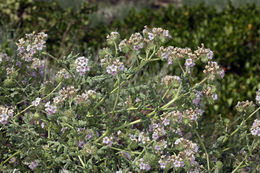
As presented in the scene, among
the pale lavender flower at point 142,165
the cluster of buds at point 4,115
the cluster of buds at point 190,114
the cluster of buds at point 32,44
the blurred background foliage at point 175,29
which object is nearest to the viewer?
the cluster of buds at point 4,115

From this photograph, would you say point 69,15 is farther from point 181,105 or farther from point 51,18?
point 181,105

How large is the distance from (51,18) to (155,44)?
326 cm

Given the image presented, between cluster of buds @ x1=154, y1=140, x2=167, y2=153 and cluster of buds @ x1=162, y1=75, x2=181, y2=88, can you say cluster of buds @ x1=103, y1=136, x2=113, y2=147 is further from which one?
cluster of buds @ x1=162, y1=75, x2=181, y2=88

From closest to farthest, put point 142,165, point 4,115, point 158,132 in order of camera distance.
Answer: point 4,115 → point 142,165 → point 158,132

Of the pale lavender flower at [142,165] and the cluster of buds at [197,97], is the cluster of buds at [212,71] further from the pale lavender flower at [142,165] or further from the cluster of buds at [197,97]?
the pale lavender flower at [142,165]

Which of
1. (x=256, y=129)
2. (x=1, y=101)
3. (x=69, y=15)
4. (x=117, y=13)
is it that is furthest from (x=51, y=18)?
(x=256, y=129)

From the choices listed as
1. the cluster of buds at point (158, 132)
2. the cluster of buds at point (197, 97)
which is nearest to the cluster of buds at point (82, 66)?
the cluster of buds at point (158, 132)

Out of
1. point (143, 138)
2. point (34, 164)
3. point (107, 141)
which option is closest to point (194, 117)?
point (143, 138)

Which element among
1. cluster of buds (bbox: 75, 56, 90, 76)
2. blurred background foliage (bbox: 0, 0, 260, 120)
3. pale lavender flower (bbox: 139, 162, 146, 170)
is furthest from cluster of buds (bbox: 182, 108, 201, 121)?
blurred background foliage (bbox: 0, 0, 260, 120)

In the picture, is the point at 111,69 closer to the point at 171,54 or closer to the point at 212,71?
the point at 171,54

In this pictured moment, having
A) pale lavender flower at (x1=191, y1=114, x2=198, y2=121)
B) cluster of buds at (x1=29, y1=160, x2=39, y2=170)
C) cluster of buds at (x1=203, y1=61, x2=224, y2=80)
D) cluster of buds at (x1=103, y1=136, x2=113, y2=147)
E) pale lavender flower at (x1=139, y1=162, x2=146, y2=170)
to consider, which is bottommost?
cluster of buds at (x1=29, y1=160, x2=39, y2=170)

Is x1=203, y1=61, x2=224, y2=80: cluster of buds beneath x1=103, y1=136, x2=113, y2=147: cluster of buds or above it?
above

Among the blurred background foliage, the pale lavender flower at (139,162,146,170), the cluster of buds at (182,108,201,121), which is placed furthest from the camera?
the blurred background foliage

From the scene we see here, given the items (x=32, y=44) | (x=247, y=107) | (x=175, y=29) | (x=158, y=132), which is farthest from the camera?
(x=175, y=29)
